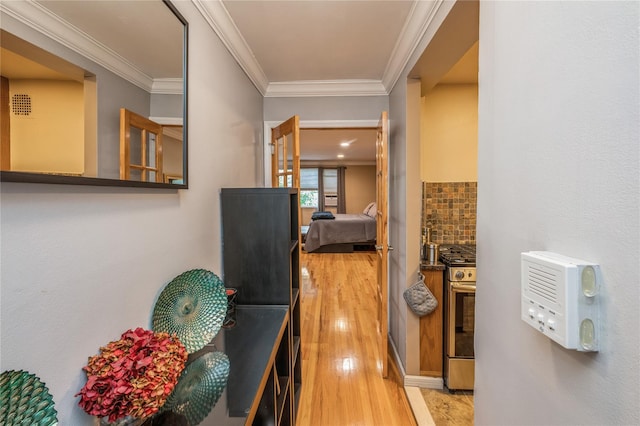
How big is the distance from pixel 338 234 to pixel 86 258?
5726mm

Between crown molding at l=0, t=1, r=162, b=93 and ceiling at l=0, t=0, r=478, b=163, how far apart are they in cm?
3

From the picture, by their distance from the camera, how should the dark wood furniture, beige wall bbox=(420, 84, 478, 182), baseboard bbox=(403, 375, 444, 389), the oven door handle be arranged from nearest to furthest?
the dark wood furniture
the oven door handle
baseboard bbox=(403, 375, 444, 389)
beige wall bbox=(420, 84, 478, 182)

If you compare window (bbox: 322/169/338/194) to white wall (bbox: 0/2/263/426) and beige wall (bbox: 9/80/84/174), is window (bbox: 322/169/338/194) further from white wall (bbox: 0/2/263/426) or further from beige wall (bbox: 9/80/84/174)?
beige wall (bbox: 9/80/84/174)

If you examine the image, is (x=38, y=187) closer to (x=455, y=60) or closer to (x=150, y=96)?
(x=150, y=96)

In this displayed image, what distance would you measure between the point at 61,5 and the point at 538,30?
1.14 meters

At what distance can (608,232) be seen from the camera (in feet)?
1.54

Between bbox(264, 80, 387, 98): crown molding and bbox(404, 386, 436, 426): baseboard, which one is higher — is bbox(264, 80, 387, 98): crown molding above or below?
above

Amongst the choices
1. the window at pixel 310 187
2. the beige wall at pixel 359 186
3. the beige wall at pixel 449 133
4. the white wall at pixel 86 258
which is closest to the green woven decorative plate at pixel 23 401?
the white wall at pixel 86 258

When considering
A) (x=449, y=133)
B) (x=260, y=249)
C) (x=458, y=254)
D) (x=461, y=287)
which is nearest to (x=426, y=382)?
(x=461, y=287)

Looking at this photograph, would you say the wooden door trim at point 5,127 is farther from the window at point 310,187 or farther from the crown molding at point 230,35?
the window at point 310,187

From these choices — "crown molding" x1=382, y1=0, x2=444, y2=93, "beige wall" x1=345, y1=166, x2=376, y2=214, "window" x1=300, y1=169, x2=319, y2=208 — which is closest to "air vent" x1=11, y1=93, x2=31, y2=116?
"crown molding" x1=382, y1=0, x2=444, y2=93

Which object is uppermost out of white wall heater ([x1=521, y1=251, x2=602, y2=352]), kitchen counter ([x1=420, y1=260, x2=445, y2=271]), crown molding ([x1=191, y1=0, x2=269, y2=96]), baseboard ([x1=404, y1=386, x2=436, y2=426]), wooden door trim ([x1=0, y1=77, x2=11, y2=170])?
crown molding ([x1=191, y1=0, x2=269, y2=96])

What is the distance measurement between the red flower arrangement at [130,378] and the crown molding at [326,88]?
2427mm

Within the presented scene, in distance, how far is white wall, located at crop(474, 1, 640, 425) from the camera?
0.44 m
